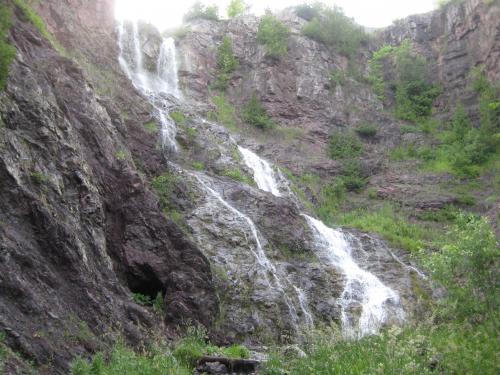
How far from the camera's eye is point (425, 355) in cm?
691

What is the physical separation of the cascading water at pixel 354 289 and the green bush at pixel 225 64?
18109 mm

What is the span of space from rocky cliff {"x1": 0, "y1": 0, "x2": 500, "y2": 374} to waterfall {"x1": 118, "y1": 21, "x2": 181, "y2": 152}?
0.58m

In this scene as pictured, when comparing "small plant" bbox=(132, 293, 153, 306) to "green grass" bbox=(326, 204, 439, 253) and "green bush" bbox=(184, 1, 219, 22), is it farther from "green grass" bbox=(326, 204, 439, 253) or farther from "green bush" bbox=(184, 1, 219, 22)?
"green bush" bbox=(184, 1, 219, 22)

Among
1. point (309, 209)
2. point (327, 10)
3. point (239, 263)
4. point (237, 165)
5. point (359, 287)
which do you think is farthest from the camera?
point (327, 10)

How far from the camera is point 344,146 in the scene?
35844mm

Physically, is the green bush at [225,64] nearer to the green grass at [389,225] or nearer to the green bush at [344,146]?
the green bush at [344,146]

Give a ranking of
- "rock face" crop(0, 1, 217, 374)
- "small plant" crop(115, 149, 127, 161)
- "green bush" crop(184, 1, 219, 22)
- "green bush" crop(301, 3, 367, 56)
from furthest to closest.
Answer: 1. "green bush" crop(184, 1, 219, 22)
2. "green bush" crop(301, 3, 367, 56)
3. "small plant" crop(115, 149, 127, 161)
4. "rock face" crop(0, 1, 217, 374)

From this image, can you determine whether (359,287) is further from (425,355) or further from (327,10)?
(327,10)

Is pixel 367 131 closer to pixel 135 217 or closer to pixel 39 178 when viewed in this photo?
pixel 135 217

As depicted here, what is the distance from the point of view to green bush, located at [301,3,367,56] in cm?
4412

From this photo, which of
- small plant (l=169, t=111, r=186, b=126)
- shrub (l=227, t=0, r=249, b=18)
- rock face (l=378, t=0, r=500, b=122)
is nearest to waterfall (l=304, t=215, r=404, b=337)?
small plant (l=169, t=111, r=186, b=126)

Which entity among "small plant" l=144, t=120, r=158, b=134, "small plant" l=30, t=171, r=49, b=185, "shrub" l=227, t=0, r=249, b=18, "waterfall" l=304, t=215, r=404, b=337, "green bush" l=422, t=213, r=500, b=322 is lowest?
"waterfall" l=304, t=215, r=404, b=337

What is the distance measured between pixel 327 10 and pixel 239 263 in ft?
112

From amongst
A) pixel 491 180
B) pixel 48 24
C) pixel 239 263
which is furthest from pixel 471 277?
pixel 491 180
